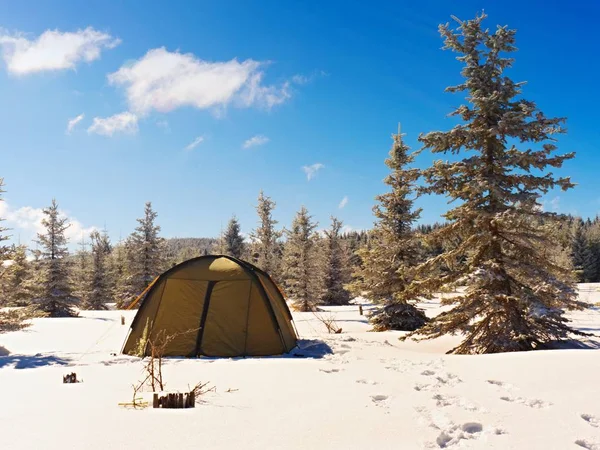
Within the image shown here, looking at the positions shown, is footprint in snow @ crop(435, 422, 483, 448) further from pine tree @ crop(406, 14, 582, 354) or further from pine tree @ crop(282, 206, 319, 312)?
pine tree @ crop(282, 206, 319, 312)

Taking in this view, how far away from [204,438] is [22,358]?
8476 mm

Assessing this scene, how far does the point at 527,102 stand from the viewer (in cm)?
1060

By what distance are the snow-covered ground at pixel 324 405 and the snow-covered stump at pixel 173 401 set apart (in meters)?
0.16

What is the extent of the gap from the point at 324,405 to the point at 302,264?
26.0 m

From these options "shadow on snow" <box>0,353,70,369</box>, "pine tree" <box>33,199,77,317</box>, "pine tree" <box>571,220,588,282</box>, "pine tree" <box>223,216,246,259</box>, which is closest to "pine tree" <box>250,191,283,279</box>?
"pine tree" <box>223,216,246,259</box>

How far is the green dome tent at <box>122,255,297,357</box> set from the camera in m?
9.93

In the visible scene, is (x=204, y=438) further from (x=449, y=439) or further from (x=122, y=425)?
(x=449, y=439)

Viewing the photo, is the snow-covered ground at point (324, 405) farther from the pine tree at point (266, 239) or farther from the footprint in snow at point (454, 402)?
the pine tree at point (266, 239)

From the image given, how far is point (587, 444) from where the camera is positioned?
3867 mm

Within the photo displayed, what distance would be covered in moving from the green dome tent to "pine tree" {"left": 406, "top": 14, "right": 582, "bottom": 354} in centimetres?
438

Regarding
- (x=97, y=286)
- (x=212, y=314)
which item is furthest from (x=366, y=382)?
(x=97, y=286)

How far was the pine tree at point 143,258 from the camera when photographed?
35406 millimetres

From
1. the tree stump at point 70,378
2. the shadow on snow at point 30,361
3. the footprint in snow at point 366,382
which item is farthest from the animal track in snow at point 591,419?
the shadow on snow at point 30,361

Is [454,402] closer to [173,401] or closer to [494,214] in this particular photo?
[173,401]
